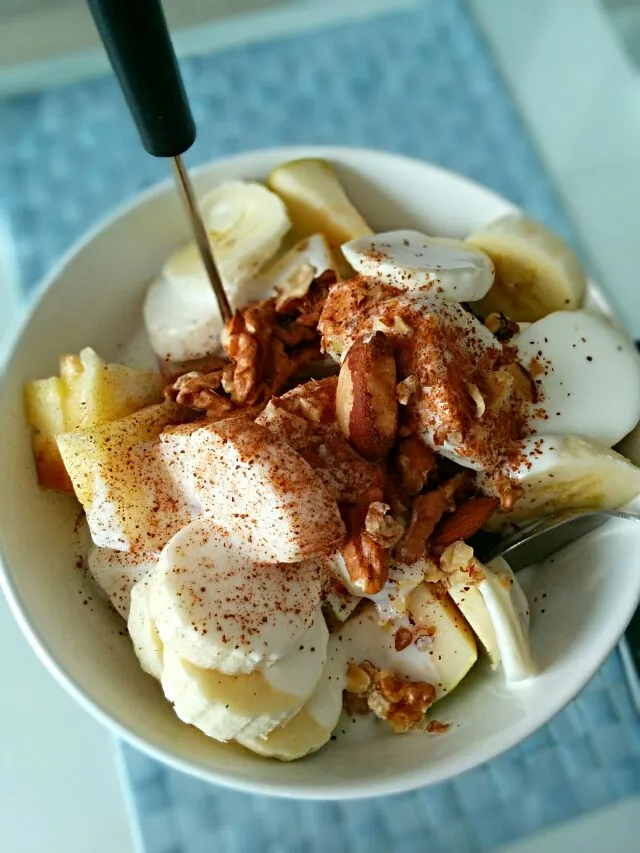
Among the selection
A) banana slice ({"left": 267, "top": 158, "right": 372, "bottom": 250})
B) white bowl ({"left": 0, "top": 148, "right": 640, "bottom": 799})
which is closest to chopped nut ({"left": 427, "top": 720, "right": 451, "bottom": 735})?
white bowl ({"left": 0, "top": 148, "right": 640, "bottom": 799})

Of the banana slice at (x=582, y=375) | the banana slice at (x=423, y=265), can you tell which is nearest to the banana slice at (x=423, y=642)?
the banana slice at (x=582, y=375)

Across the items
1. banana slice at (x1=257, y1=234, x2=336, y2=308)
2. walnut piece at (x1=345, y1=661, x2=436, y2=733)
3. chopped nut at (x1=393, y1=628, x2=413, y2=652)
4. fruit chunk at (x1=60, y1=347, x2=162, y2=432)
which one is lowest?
walnut piece at (x1=345, y1=661, x2=436, y2=733)

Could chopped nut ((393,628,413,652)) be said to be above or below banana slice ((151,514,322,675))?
below

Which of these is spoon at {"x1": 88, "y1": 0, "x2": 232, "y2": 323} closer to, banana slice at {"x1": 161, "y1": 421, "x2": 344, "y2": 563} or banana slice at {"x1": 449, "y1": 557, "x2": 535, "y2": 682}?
banana slice at {"x1": 161, "y1": 421, "x2": 344, "y2": 563}

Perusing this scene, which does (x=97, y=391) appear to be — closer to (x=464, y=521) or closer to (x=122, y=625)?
(x=122, y=625)

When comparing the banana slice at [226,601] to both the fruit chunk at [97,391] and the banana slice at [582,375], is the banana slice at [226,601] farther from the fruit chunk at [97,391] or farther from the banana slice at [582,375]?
the banana slice at [582,375]

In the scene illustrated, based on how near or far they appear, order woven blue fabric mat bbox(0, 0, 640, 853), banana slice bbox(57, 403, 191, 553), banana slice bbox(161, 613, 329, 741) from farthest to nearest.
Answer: woven blue fabric mat bbox(0, 0, 640, 853), banana slice bbox(57, 403, 191, 553), banana slice bbox(161, 613, 329, 741)

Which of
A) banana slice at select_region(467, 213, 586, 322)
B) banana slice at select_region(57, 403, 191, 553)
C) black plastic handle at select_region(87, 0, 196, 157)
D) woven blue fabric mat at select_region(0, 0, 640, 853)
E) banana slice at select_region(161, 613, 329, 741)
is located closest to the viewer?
black plastic handle at select_region(87, 0, 196, 157)
